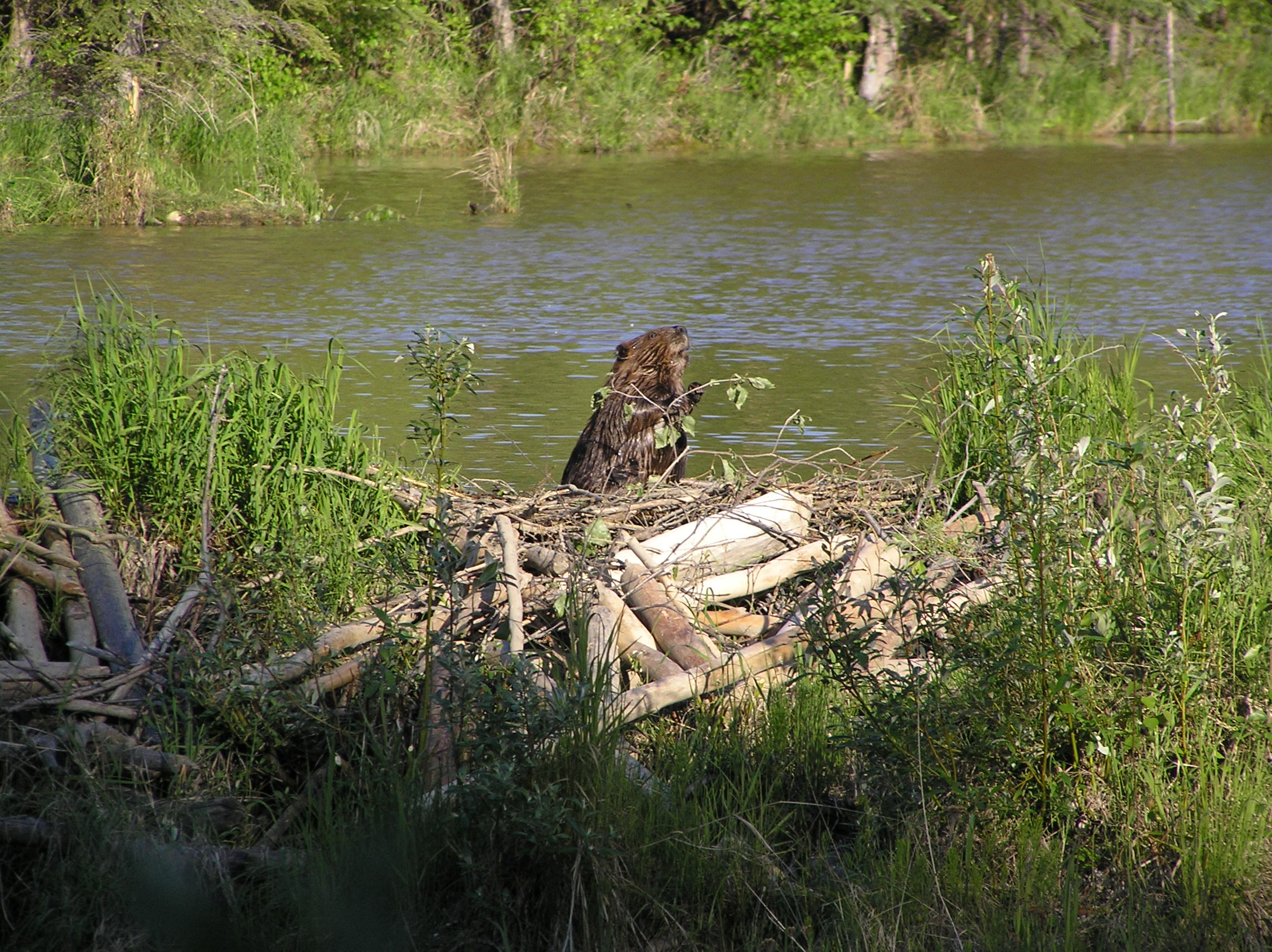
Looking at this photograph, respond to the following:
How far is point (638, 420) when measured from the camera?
5.38m

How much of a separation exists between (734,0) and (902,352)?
15.9 metres

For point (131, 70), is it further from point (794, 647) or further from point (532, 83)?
point (794, 647)

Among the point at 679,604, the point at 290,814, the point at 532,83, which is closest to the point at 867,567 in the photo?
the point at 679,604

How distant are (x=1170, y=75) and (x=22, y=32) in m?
18.5

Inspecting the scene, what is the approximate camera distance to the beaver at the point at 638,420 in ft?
17.2

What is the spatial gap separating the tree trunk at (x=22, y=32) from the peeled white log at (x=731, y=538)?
10672mm

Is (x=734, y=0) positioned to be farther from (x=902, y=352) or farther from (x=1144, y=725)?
(x=1144, y=725)

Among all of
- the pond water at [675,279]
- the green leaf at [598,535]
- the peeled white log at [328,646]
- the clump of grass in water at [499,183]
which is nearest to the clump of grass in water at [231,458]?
the peeled white log at [328,646]

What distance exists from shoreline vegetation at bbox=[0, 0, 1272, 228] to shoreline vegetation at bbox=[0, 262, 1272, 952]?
921 centimetres

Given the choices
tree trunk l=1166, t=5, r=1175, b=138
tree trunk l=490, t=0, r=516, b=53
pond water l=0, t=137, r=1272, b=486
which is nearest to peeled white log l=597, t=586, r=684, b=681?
pond water l=0, t=137, r=1272, b=486

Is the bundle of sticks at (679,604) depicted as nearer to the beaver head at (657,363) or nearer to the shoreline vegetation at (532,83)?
the beaver head at (657,363)

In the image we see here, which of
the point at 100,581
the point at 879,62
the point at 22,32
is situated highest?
the point at 22,32

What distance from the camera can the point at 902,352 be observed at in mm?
8391

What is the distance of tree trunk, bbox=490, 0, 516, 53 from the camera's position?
2061 cm
